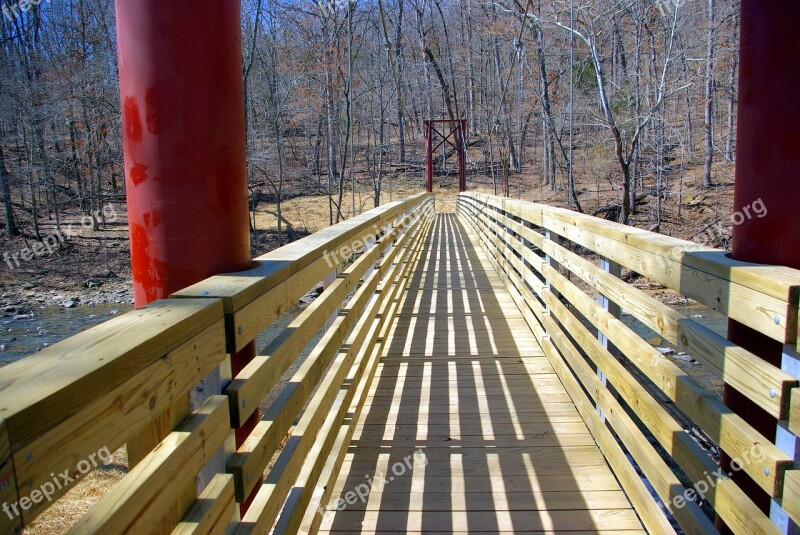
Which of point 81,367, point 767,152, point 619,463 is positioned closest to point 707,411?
point 767,152

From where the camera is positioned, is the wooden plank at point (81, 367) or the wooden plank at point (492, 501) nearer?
the wooden plank at point (81, 367)

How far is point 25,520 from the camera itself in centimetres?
61

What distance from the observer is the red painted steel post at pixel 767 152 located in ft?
4.42

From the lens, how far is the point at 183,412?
1.08 metres

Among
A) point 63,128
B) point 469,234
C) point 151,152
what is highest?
point 63,128

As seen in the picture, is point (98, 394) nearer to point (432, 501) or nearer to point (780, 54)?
point (780, 54)

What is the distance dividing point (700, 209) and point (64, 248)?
62.2 ft

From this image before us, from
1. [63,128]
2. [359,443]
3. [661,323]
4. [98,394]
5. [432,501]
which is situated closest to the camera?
[98,394]

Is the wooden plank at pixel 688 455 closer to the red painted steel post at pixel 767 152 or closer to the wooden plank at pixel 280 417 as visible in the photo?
the red painted steel post at pixel 767 152

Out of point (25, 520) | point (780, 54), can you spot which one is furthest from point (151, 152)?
point (780, 54)

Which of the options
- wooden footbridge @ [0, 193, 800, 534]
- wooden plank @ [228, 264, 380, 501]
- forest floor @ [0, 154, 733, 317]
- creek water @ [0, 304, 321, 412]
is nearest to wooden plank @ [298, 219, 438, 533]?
wooden footbridge @ [0, 193, 800, 534]

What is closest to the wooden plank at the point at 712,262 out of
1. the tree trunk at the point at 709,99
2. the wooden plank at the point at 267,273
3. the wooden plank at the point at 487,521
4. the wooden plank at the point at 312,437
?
the wooden plank at the point at 487,521

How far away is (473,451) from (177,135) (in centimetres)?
183

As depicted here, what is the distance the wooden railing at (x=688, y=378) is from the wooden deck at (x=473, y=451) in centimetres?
16
